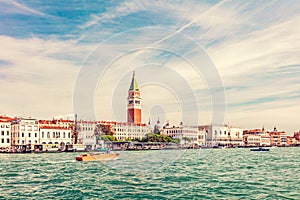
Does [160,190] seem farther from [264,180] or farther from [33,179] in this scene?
[33,179]

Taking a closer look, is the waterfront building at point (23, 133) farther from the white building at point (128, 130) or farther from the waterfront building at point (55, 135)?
the white building at point (128, 130)

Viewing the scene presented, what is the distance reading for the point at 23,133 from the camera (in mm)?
42031

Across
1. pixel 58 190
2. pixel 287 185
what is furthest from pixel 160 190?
pixel 287 185

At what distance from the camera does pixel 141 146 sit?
47.3 meters

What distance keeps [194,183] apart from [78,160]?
1306cm

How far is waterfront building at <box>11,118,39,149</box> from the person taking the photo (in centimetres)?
4178

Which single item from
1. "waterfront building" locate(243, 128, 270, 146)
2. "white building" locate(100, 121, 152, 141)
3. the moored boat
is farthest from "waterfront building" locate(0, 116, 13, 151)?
"waterfront building" locate(243, 128, 270, 146)

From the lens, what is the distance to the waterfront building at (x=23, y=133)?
1645 inches

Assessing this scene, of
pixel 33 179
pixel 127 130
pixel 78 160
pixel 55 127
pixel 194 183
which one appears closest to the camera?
pixel 194 183

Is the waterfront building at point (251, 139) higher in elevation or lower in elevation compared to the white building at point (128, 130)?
lower

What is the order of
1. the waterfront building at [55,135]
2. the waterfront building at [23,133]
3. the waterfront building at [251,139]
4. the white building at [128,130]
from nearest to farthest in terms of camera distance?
the waterfront building at [23,133], the waterfront building at [55,135], the white building at [128,130], the waterfront building at [251,139]

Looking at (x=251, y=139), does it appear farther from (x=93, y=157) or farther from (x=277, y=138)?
(x=93, y=157)

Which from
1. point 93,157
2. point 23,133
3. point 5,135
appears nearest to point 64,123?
point 23,133

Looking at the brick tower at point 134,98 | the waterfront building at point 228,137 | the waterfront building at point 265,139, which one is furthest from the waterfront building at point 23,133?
the waterfront building at point 265,139
